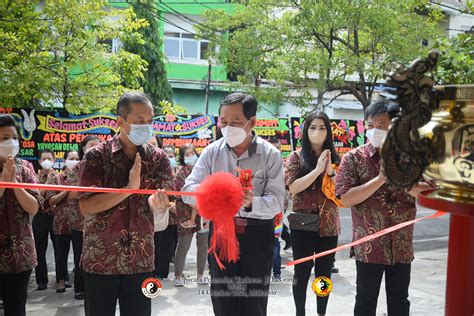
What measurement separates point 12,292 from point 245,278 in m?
1.68

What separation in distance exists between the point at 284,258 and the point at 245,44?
7623mm

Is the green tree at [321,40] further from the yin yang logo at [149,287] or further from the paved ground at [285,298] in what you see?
the yin yang logo at [149,287]

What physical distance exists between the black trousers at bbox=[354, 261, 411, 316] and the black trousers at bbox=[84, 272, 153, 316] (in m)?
1.52

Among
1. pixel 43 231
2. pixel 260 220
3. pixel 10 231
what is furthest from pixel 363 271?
pixel 43 231

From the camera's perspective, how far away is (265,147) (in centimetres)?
366

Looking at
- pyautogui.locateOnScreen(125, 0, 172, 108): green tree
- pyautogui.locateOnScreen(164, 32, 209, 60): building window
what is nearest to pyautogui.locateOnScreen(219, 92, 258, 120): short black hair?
pyautogui.locateOnScreen(125, 0, 172, 108): green tree

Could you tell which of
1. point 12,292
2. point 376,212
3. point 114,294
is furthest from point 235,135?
point 12,292

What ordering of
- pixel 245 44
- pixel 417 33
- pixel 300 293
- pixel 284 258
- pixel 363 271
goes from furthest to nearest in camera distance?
pixel 245 44 → pixel 417 33 → pixel 284 258 → pixel 300 293 → pixel 363 271

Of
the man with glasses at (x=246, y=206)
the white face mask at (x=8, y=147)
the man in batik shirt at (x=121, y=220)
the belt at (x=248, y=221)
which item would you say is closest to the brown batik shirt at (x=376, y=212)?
the man with glasses at (x=246, y=206)

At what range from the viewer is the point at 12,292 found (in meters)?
3.69

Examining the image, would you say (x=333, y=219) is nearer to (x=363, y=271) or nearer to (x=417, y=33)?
(x=363, y=271)

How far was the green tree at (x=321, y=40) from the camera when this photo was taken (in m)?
12.6

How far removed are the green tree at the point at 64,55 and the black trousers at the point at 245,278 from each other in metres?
5.45

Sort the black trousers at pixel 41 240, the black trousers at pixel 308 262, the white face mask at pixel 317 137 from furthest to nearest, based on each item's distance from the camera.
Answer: the black trousers at pixel 41 240 → the white face mask at pixel 317 137 → the black trousers at pixel 308 262
